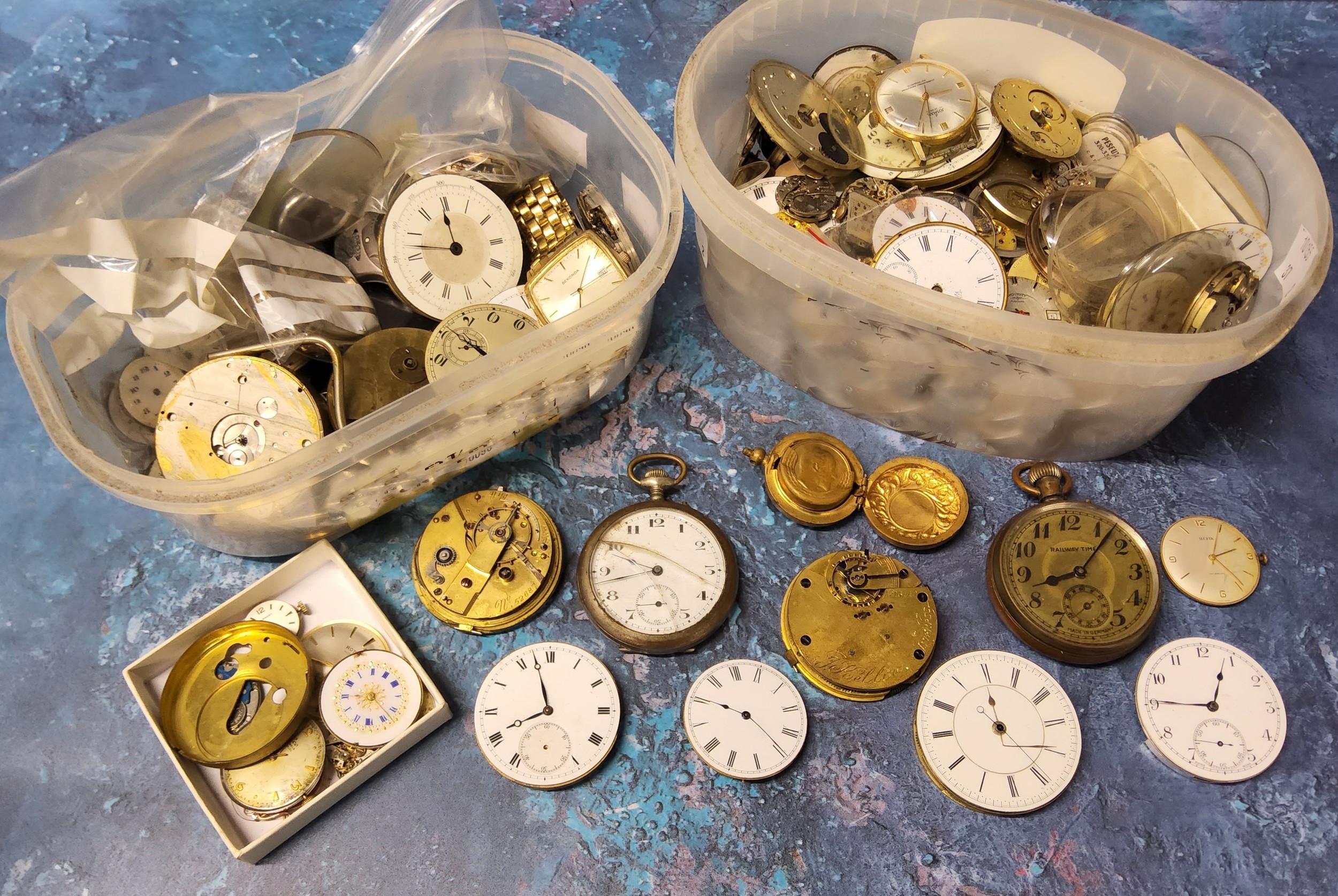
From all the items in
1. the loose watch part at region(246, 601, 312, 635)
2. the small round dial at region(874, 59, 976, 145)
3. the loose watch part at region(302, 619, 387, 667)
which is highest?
the small round dial at region(874, 59, 976, 145)

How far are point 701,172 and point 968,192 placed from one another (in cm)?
82

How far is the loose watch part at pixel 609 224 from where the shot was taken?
227cm

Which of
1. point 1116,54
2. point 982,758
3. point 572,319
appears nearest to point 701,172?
point 572,319

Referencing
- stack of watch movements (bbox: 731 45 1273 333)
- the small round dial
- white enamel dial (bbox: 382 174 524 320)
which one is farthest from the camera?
the small round dial

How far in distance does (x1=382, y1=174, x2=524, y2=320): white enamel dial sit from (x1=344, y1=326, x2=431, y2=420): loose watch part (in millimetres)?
100

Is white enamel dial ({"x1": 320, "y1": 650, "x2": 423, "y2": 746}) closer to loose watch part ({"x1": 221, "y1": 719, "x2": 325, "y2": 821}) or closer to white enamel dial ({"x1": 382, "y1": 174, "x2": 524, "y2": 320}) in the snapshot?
loose watch part ({"x1": 221, "y1": 719, "x2": 325, "y2": 821})

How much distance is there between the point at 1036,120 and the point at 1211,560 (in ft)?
3.79

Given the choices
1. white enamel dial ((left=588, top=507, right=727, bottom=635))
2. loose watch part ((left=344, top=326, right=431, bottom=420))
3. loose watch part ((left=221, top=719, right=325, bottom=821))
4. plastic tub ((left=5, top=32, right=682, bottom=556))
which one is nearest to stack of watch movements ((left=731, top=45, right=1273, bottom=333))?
plastic tub ((left=5, top=32, right=682, bottom=556))

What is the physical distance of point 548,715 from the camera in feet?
6.35

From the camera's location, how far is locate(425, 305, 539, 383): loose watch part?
2086 mm

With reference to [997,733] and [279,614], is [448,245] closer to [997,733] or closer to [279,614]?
[279,614]

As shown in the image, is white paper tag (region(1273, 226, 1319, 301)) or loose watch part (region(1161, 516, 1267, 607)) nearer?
white paper tag (region(1273, 226, 1319, 301))

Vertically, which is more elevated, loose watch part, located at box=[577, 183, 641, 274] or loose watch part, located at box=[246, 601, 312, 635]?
loose watch part, located at box=[577, 183, 641, 274]

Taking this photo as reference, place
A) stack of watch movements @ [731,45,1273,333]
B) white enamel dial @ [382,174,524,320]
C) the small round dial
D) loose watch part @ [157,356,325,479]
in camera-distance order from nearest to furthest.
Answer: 1. loose watch part @ [157,356,325,479]
2. stack of watch movements @ [731,45,1273,333]
3. white enamel dial @ [382,174,524,320]
4. the small round dial
